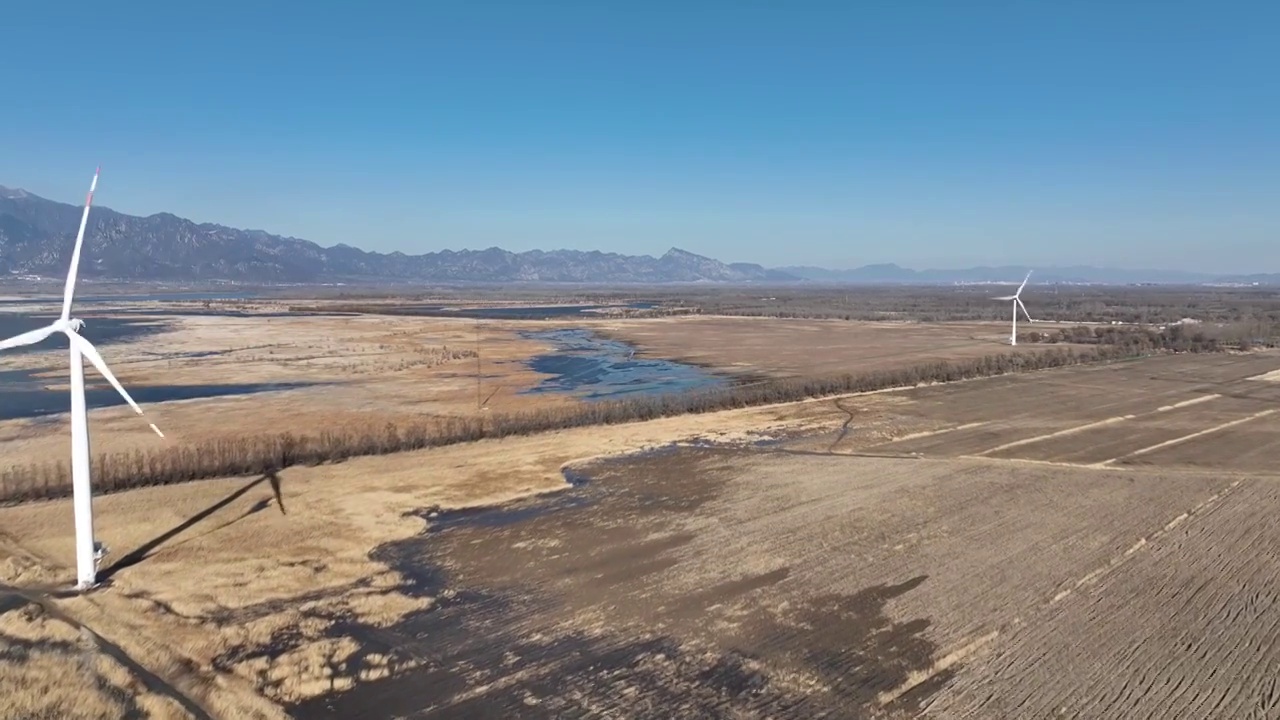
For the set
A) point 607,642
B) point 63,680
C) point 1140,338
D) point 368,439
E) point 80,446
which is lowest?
point 607,642

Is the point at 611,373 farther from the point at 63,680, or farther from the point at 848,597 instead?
the point at 63,680

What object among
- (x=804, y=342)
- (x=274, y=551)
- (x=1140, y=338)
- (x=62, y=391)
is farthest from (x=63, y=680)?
(x=1140, y=338)

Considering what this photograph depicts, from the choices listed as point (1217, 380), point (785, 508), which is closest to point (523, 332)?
point (1217, 380)

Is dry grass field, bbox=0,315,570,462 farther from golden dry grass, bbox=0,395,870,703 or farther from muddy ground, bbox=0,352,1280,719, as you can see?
muddy ground, bbox=0,352,1280,719

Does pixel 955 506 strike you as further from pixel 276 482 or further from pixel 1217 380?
pixel 1217 380

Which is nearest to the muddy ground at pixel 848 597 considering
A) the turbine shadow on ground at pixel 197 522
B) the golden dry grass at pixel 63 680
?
the golden dry grass at pixel 63 680

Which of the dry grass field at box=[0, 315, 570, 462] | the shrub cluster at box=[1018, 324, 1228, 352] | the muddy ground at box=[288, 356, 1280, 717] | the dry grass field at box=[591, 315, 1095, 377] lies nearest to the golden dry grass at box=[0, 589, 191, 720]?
the muddy ground at box=[288, 356, 1280, 717]
